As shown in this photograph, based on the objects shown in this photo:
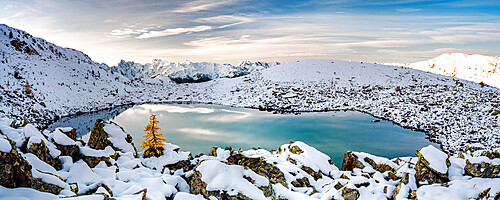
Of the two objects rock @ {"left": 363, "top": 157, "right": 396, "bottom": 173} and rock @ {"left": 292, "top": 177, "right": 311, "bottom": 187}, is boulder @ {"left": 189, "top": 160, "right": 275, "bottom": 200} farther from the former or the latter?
rock @ {"left": 363, "top": 157, "right": 396, "bottom": 173}

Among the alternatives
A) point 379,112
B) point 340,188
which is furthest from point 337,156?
point 379,112

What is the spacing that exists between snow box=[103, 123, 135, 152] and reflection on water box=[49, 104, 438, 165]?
27.4 feet

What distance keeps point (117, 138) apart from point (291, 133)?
19713 millimetres

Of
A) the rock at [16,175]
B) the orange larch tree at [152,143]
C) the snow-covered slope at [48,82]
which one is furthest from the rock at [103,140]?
the snow-covered slope at [48,82]

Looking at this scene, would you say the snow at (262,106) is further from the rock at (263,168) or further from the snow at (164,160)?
the rock at (263,168)

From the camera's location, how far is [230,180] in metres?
7.91

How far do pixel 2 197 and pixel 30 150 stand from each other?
3.77 m

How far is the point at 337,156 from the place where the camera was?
19781 mm

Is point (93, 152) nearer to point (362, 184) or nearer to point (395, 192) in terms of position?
point (362, 184)

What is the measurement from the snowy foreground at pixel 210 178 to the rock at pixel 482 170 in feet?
0.08

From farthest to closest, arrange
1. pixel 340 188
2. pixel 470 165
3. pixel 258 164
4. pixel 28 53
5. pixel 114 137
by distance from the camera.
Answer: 1. pixel 28 53
2. pixel 114 137
3. pixel 258 164
4. pixel 340 188
5. pixel 470 165

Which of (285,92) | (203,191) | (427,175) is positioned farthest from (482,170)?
(285,92)

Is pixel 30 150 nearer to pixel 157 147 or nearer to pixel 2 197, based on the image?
pixel 2 197

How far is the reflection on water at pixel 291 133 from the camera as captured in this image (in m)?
22.4
